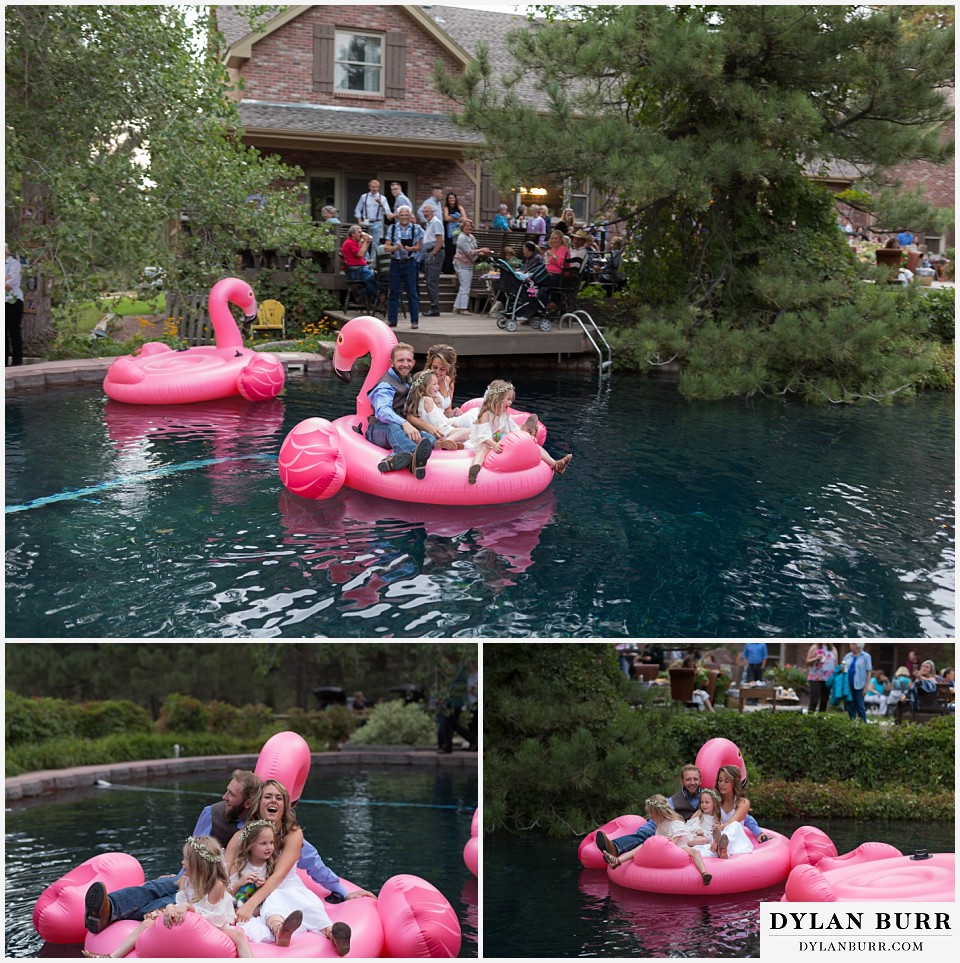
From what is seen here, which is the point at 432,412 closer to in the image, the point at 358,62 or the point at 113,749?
the point at 113,749

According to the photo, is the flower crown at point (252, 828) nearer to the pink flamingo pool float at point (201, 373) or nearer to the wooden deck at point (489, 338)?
the pink flamingo pool float at point (201, 373)

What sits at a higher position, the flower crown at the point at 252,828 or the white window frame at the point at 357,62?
the white window frame at the point at 357,62

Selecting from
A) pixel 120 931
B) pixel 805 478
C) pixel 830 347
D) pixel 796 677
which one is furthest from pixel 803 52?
pixel 120 931

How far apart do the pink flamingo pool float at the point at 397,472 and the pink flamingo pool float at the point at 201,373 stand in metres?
3.74

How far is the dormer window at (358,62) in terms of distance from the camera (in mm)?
22953

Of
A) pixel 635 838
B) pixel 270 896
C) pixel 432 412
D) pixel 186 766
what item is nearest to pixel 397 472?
pixel 432 412

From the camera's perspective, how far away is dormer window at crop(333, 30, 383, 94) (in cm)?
2295

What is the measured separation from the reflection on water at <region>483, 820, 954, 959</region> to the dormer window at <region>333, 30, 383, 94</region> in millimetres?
18752

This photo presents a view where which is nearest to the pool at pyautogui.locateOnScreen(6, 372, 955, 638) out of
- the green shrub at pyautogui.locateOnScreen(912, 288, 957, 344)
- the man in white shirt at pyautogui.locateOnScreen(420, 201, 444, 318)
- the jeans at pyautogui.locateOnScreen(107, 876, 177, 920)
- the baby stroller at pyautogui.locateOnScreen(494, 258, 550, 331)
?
the jeans at pyautogui.locateOnScreen(107, 876, 177, 920)

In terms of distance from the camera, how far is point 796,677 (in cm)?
1309

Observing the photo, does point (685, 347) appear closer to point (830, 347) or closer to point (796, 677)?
point (830, 347)

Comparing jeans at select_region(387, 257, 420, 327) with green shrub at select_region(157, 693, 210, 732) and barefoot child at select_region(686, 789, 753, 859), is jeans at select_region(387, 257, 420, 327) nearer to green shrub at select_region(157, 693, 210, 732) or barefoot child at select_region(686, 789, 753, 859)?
green shrub at select_region(157, 693, 210, 732)

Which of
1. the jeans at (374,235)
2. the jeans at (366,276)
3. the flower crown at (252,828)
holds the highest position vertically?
the jeans at (374,235)

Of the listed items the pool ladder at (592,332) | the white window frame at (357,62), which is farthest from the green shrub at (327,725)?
the white window frame at (357,62)
